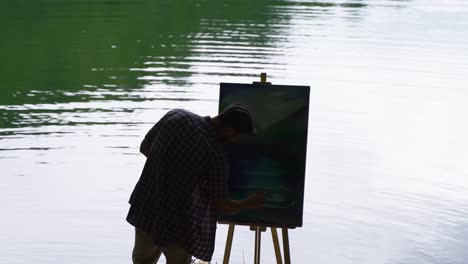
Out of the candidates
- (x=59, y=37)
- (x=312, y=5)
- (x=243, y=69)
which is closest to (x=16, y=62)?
(x=59, y=37)

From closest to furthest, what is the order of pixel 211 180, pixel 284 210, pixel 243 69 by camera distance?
pixel 211 180 → pixel 284 210 → pixel 243 69

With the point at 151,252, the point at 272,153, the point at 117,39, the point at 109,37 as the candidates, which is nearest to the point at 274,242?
the point at 272,153

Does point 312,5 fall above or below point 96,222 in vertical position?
above

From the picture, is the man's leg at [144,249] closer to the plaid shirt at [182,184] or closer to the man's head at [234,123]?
the plaid shirt at [182,184]

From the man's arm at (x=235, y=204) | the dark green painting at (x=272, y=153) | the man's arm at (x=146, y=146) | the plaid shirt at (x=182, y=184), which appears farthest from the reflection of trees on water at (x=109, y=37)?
the man's arm at (x=235, y=204)

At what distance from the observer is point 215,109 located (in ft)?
28.2

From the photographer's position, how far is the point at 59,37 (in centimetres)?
1250

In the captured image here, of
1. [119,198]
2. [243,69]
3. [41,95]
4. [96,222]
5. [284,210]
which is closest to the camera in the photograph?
[284,210]

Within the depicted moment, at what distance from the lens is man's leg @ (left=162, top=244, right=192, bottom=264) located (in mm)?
3510

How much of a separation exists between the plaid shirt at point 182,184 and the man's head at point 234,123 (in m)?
0.05

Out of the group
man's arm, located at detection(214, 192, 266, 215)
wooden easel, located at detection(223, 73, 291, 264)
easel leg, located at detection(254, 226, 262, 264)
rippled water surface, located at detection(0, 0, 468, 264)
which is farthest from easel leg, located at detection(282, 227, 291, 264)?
rippled water surface, located at detection(0, 0, 468, 264)

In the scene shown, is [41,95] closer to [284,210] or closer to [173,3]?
[284,210]

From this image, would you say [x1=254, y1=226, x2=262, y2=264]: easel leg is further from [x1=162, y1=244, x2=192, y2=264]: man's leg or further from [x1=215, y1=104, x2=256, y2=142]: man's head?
[x1=215, y1=104, x2=256, y2=142]: man's head

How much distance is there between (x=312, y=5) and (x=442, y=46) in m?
6.17
